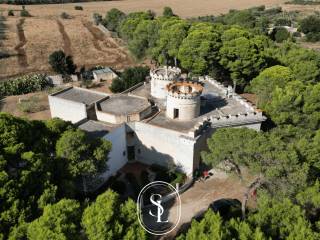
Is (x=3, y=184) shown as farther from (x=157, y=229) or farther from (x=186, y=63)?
(x=186, y=63)

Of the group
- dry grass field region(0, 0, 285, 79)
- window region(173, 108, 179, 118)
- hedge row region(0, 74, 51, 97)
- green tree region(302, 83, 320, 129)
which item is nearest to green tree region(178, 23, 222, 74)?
green tree region(302, 83, 320, 129)

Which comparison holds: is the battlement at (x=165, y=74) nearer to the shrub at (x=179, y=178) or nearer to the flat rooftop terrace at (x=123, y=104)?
the flat rooftop terrace at (x=123, y=104)

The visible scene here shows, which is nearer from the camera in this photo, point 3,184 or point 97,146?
point 3,184

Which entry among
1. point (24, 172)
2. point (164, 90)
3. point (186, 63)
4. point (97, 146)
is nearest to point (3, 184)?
point (24, 172)

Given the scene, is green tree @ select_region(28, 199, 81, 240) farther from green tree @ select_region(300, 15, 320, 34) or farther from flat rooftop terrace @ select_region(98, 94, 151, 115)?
green tree @ select_region(300, 15, 320, 34)

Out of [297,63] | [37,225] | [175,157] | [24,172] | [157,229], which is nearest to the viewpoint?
[37,225]

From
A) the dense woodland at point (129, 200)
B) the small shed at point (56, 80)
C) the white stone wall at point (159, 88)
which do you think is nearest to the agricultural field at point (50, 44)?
the small shed at point (56, 80)

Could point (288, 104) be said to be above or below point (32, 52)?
above
